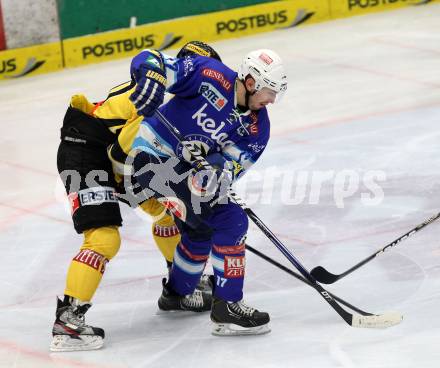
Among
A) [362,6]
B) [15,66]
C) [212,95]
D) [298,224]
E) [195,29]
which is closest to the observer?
[212,95]

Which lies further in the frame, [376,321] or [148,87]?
[376,321]

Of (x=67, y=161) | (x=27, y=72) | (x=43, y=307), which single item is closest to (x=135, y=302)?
(x=43, y=307)

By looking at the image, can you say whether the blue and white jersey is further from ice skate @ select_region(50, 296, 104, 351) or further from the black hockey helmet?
ice skate @ select_region(50, 296, 104, 351)

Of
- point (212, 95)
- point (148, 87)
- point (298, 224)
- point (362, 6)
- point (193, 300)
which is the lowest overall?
point (362, 6)

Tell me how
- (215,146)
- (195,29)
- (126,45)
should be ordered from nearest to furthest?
1. (215,146)
2. (126,45)
3. (195,29)

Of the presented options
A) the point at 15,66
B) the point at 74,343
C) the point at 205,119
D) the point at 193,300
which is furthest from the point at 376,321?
the point at 15,66

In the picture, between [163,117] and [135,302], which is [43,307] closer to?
[135,302]

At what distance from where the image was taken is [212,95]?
523 cm

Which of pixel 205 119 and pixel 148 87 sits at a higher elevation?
pixel 148 87

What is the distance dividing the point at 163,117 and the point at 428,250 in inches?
69.2

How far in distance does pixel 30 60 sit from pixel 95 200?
5528 millimetres

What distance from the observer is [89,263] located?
5133mm

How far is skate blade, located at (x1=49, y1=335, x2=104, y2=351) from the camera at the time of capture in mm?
5172

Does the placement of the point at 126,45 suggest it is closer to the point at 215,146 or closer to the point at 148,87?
the point at 215,146
